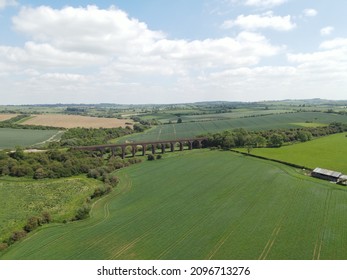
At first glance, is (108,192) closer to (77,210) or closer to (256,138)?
(77,210)

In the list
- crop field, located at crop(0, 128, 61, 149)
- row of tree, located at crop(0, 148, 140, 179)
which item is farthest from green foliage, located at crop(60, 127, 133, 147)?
row of tree, located at crop(0, 148, 140, 179)

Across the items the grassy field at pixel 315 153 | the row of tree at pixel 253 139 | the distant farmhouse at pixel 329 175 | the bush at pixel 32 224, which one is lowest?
the bush at pixel 32 224

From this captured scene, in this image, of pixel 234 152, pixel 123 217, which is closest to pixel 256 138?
pixel 234 152

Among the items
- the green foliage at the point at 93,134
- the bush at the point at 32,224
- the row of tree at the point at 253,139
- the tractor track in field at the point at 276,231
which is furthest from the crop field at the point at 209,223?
the green foliage at the point at 93,134

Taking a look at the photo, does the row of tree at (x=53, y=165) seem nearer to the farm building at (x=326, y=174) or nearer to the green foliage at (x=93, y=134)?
the green foliage at (x=93, y=134)

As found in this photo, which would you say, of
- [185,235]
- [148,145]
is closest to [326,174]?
Answer: [185,235]
